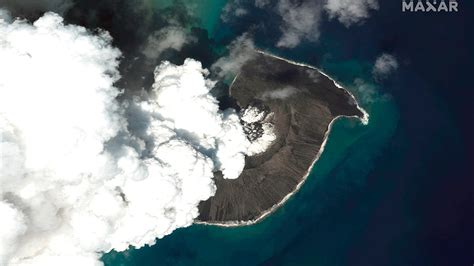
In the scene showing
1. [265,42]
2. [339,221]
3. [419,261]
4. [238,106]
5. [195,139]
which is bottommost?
[419,261]

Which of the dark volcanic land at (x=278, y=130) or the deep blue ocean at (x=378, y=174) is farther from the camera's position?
the deep blue ocean at (x=378, y=174)

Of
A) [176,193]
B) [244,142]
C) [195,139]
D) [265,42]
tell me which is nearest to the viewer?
[176,193]

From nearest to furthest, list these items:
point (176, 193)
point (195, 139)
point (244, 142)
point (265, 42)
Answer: point (176, 193), point (195, 139), point (244, 142), point (265, 42)

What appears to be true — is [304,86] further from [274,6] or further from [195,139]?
[195,139]

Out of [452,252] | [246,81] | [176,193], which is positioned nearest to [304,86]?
[246,81]

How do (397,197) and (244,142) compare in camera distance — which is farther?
(397,197)
